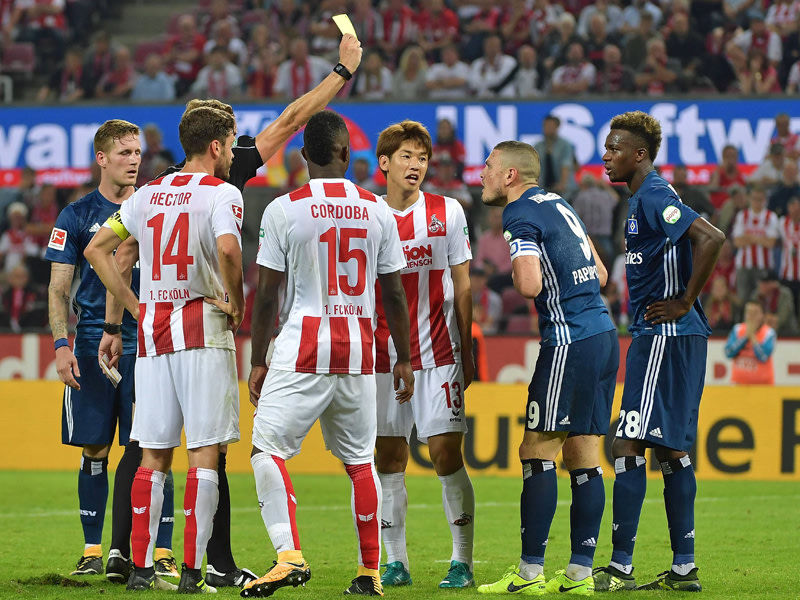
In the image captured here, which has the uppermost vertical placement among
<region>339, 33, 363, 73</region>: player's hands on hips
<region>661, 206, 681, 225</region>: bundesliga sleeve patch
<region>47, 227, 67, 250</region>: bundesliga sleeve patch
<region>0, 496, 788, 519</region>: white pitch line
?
<region>339, 33, 363, 73</region>: player's hands on hips

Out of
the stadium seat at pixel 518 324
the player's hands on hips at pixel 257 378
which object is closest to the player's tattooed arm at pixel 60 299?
the player's hands on hips at pixel 257 378

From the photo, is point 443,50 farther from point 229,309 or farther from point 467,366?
point 229,309

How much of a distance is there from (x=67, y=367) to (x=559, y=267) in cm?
307

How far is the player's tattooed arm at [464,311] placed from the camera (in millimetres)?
7160

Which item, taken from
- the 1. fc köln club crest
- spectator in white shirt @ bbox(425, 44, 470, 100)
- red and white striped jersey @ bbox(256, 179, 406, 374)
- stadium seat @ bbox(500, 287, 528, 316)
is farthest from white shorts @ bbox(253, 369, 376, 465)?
spectator in white shirt @ bbox(425, 44, 470, 100)

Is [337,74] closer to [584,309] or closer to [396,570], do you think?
[584,309]

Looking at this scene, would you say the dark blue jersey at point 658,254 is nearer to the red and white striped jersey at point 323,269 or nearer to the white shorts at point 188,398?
the red and white striped jersey at point 323,269

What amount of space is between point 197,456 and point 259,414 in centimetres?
42

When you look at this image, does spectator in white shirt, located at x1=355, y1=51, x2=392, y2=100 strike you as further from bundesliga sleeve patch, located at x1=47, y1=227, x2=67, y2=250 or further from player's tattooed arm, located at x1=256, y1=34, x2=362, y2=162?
player's tattooed arm, located at x1=256, y1=34, x2=362, y2=162

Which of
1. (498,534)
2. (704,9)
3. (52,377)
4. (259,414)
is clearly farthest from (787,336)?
(259,414)

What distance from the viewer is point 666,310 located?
265 inches

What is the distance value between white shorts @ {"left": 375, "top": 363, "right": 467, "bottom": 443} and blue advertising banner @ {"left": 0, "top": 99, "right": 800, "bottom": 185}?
1083cm

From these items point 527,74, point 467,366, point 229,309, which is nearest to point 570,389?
point 467,366

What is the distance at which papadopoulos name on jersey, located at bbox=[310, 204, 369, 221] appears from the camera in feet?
20.4
